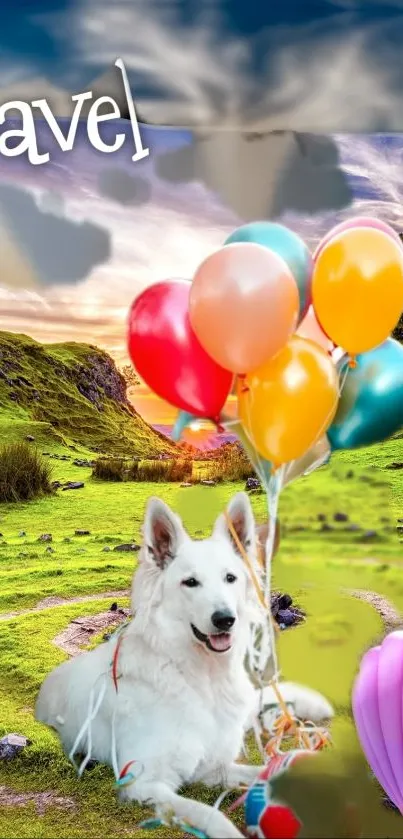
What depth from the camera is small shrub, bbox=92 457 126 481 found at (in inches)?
400

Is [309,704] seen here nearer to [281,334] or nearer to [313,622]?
[313,622]

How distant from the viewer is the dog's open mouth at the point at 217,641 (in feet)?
10.6

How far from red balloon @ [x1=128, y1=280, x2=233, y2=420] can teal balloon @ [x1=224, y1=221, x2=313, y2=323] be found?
30 cm

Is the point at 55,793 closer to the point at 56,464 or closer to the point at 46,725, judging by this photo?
the point at 46,725

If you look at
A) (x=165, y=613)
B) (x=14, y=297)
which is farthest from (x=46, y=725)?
(x=14, y=297)

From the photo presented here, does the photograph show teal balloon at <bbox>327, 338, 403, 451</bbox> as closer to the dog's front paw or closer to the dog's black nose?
the dog's black nose

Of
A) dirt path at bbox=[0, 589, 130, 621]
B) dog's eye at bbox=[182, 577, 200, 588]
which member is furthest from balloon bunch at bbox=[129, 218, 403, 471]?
dirt path at bbox=[0, 589, 130, 621]

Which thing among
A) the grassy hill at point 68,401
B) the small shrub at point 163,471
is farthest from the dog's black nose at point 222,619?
the grassy hill at point 68,401

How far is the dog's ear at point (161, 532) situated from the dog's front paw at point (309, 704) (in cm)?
86

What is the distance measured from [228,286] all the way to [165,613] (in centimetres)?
122

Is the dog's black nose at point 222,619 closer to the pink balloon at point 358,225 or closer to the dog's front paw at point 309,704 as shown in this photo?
the dog's front paw at point 309,704

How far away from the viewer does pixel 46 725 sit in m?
4.03

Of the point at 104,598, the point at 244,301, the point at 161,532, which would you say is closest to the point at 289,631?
the point at 161,532

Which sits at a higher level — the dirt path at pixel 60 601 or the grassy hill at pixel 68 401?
the grassy hill at pixel 68 401
